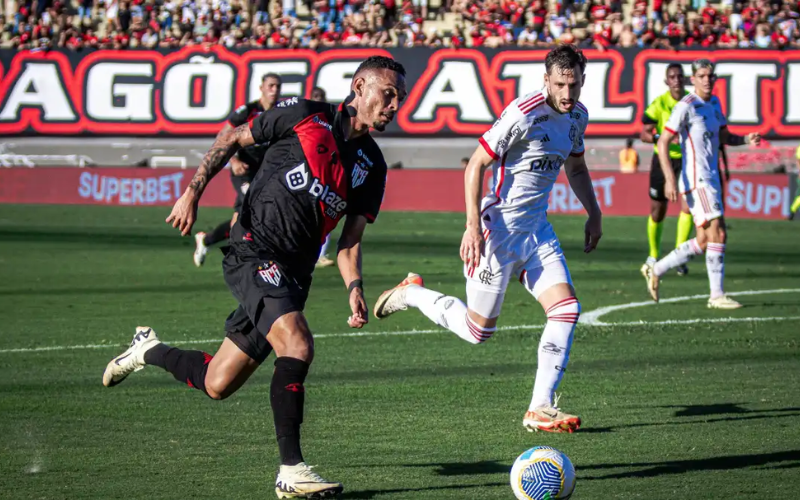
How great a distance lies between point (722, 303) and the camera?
460 inches

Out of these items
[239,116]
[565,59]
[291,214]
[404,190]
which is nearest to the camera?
[291,214]

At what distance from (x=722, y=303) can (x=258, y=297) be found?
7565 millimetres

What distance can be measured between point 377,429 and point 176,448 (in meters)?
1.22

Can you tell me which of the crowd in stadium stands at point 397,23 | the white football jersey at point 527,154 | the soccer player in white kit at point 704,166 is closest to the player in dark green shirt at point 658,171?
the soccer player in white kit at point 704,166

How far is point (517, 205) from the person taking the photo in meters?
6.86

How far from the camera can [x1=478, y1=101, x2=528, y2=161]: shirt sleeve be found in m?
6.57

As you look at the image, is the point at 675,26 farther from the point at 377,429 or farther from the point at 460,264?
the point at 377,429

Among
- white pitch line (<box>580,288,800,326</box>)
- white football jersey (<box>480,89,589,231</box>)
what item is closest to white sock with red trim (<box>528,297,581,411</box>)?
white football jersey (<box>480,89,589,231</box>)

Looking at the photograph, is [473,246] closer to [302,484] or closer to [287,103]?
[287,103]

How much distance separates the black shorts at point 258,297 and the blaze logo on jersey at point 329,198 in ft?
1.21

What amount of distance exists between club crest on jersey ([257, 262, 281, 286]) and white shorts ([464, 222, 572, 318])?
172cm

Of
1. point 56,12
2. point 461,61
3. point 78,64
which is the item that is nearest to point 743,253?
point 461,61

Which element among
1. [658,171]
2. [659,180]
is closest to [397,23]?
[658,171]

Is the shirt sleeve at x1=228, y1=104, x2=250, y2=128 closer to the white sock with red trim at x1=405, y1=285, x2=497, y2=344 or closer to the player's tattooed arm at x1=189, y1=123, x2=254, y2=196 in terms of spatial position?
the white sock with red trim at x1=405, y1=285, x2=497, y2=344
